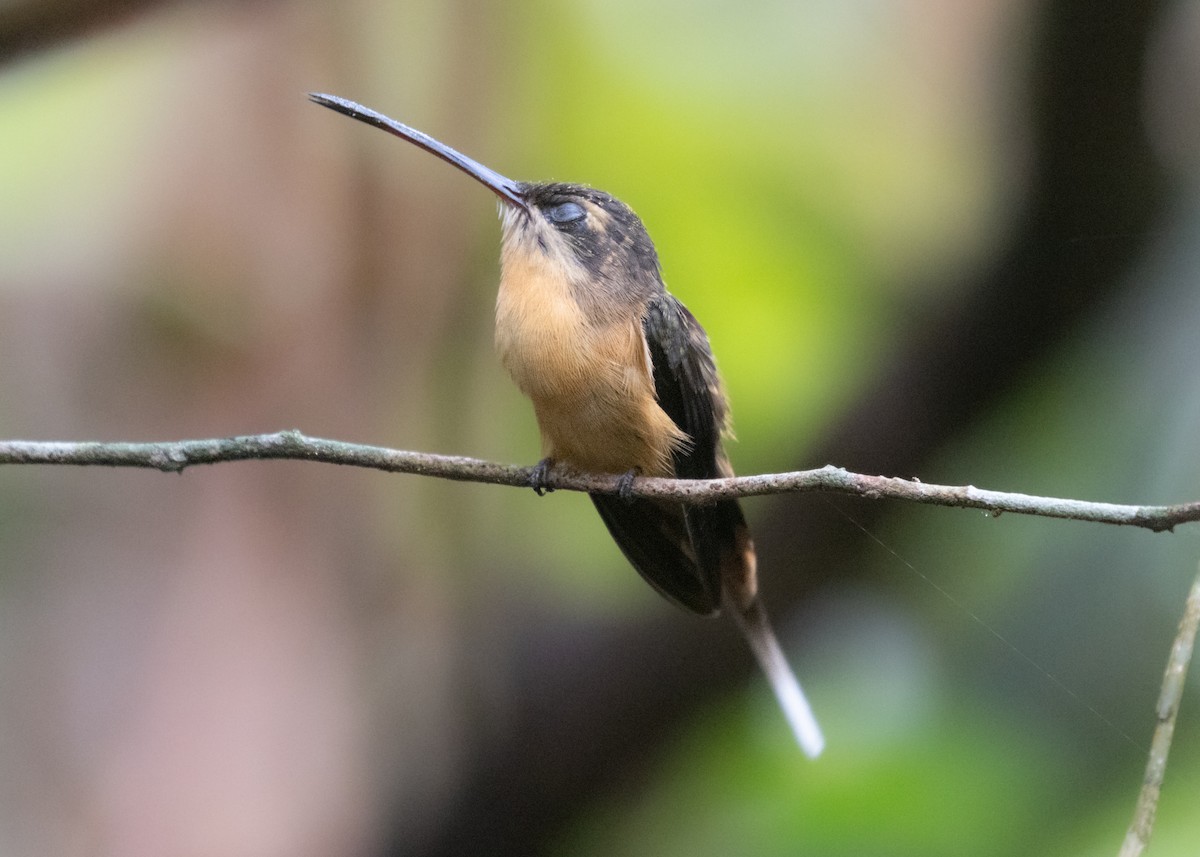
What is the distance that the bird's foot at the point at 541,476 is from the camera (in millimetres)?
1780

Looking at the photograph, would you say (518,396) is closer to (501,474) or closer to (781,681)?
(781,681)

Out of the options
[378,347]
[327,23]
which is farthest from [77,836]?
[327,23]

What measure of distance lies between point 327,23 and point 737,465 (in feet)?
6.15

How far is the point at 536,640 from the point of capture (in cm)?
311

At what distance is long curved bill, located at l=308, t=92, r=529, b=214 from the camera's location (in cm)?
Result: 161

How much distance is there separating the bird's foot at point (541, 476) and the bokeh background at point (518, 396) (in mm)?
1043

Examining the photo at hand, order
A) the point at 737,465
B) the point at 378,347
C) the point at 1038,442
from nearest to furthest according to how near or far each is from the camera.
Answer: the point at 1038,442, the point at 737,465, the point at 378,347

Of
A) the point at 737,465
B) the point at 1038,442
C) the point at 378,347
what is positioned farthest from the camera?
the point at 378,347

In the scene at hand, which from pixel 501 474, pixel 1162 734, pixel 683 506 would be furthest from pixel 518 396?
pixel 1162 734

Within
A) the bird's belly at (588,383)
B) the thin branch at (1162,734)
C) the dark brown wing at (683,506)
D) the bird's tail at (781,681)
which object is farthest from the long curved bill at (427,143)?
the thin branch at (1162,734)

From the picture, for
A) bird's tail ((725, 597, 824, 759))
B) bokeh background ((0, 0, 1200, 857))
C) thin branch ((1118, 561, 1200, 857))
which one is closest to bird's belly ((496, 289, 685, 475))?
bird's tail ((725, 597, 824, 759))

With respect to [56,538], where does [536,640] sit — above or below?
below

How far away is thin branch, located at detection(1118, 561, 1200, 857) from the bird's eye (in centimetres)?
125

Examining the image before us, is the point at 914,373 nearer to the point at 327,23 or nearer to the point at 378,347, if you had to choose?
the point at 378,347
